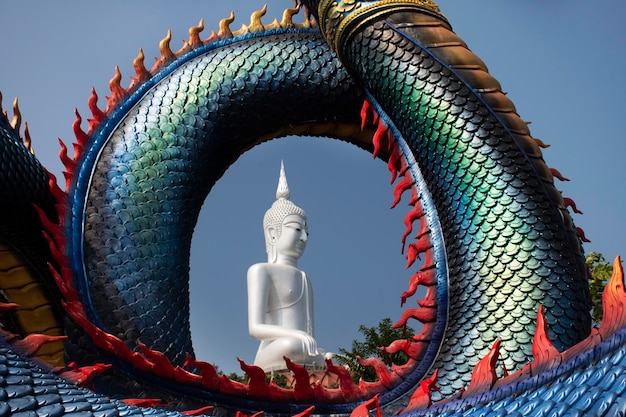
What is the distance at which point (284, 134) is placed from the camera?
4.05 metres

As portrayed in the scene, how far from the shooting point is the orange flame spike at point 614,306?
126 centimetres

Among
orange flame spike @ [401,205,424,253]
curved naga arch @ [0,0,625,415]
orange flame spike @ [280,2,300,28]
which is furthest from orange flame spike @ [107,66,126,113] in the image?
orange flame spike @ [401,205,424,253]

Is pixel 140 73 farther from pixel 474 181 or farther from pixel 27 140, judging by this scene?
pixel 474 181

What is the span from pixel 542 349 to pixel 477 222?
5.83 feet

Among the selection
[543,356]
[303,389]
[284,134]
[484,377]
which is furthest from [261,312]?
[543,356]

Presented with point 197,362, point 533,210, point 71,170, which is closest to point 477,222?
point 533,210

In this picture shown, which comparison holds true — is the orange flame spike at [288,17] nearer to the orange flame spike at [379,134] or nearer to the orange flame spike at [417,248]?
the orange flame spike at [379,134]

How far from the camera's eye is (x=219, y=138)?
3.74 meters

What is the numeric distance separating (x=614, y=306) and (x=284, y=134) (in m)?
2.88

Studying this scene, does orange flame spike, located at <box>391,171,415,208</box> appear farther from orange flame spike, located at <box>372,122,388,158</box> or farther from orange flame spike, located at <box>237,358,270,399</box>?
orange flame spike, located at <box>237,358,270,399</box>

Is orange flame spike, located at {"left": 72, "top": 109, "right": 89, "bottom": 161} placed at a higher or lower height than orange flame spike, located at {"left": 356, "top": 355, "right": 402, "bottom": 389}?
higher

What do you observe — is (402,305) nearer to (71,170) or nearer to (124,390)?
(124,390)

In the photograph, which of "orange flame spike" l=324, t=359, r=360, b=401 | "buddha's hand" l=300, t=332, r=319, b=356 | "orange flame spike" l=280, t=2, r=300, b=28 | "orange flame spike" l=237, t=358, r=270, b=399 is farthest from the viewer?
"buddha's hand" l=300, t=332, r=319, b=356

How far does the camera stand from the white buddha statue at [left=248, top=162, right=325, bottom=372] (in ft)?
18.2
